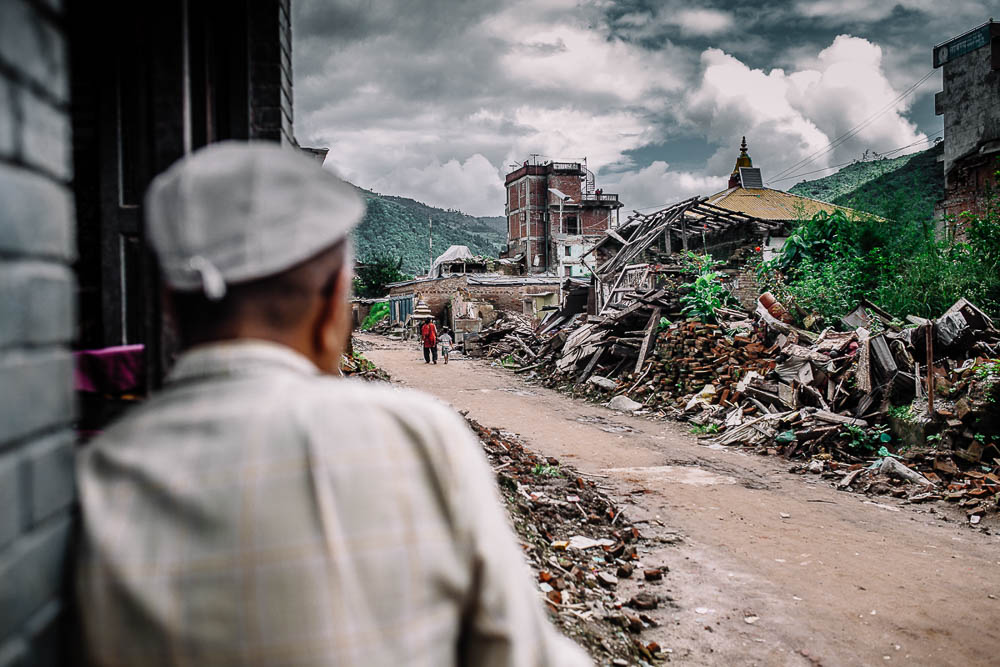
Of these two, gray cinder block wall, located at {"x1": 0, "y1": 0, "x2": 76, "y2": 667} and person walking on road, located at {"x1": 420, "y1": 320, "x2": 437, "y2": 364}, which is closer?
gray cinder block wall, located at {"x1": 0, "y1": 0, "x2": 76, "y2": 667}

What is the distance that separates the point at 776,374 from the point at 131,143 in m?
11.1

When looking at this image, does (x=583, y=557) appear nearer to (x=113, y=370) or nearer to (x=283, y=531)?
(x=113, y=370)

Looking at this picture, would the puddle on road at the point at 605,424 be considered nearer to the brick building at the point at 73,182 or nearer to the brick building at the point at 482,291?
the brick building at the point at 73,182

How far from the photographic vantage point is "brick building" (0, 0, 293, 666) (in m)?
0.96

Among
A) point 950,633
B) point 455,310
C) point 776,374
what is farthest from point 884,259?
point 455,310

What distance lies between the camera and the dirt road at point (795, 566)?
4188 mm

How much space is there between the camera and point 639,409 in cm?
1344

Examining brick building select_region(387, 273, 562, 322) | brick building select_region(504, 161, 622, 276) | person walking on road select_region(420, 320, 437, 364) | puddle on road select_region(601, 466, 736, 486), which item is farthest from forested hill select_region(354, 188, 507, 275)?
puddle on road select_region(601, 466, 736, 486)

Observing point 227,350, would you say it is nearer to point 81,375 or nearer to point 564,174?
point 81,375

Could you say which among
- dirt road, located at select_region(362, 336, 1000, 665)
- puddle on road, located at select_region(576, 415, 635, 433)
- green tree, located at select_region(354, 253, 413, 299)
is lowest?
dirt road, located at select_region(362, 336, 1000, 665)

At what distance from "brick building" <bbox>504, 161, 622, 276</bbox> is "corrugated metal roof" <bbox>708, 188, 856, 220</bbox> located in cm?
2187

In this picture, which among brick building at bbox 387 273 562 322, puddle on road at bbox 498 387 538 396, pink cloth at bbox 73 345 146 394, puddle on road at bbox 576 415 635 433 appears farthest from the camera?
brick building at bbox 387 273 562 322

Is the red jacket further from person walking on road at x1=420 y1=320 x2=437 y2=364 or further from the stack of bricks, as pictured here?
the stack of bricks

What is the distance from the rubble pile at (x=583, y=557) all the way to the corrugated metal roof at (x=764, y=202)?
23.3 metres
